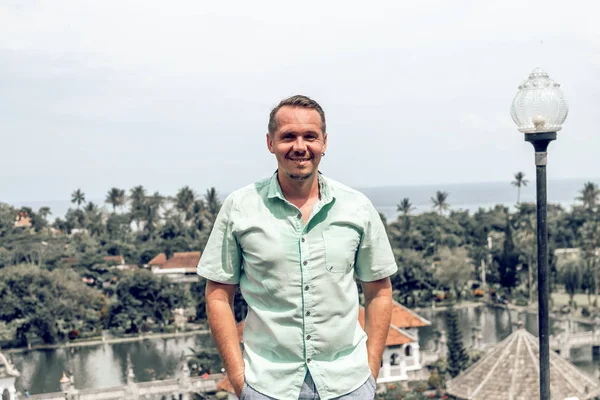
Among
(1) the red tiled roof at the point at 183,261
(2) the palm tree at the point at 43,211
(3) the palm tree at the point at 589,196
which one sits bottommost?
(1) the red tiled roof at the point at 183,261

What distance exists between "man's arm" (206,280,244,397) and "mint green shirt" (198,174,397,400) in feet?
0.19

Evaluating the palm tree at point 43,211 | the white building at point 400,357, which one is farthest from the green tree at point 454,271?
the palm tree at point 43,211

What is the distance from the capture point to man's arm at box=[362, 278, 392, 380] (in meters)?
4.77

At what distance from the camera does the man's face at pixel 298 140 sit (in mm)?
4527

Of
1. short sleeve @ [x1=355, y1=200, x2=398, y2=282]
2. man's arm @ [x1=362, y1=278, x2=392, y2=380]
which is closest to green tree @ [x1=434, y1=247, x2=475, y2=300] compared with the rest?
man's arm @ [x1=362, y1=278, x2=392, y2=380]

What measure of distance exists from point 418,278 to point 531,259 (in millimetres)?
8059

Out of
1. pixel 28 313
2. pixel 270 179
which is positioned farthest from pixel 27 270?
pixel 270 179

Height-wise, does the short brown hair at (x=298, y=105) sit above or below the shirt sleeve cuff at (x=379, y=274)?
above

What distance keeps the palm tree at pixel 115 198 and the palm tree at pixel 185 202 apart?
12.8m

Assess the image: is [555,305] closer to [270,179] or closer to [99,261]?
[99,261]

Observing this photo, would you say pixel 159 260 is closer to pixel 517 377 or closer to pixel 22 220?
pixel 22 220

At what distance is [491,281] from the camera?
61.8 metres

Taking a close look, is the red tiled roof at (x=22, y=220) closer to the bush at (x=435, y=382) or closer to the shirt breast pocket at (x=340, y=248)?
the bush at (x=435, y=382)

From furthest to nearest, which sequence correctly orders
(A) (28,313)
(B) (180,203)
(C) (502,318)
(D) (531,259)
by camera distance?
(B) (180,203) < (D) (531,259) < (C) (502,318) < (A) (28,313)
